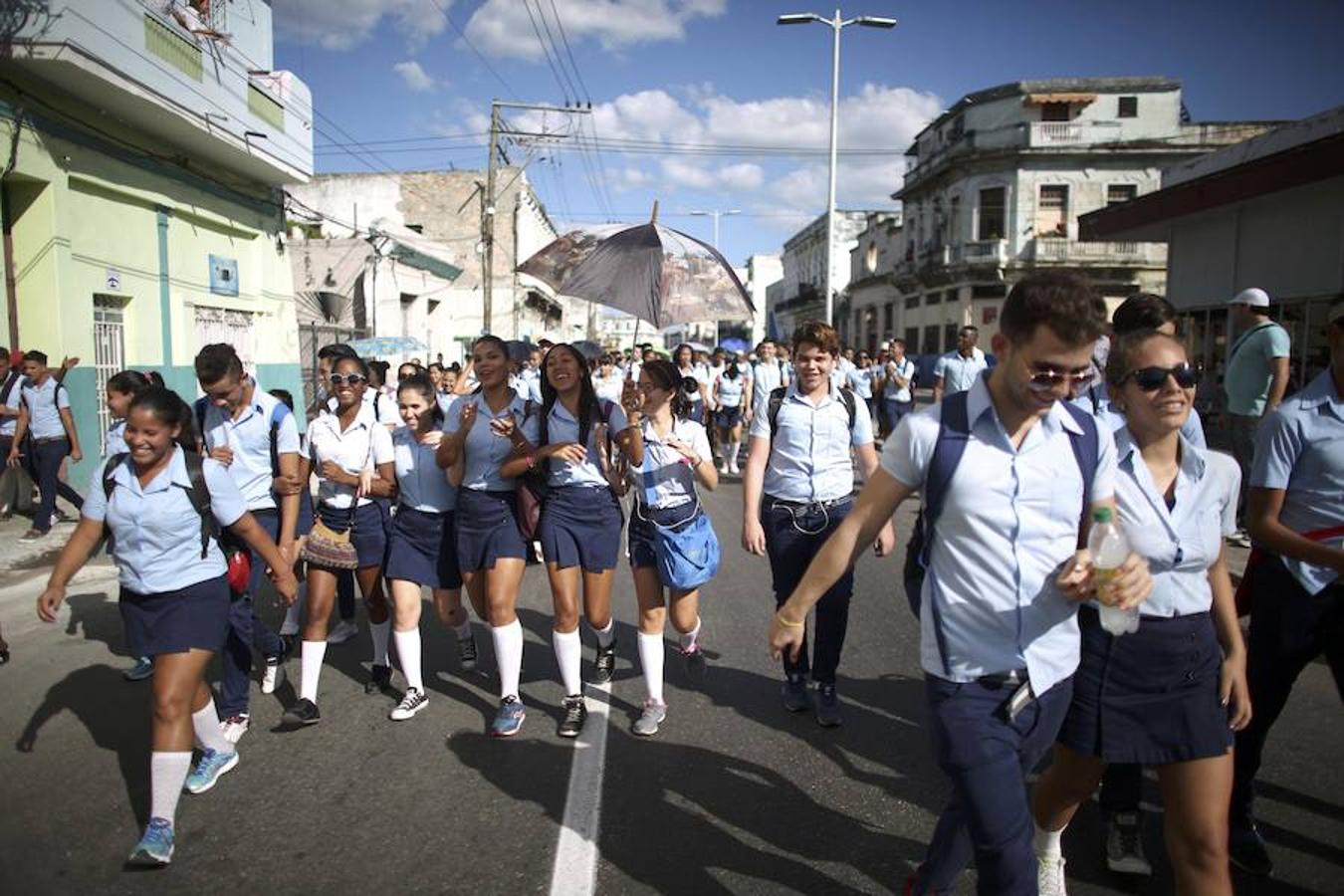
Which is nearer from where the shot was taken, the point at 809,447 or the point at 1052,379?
the point at 1052,379

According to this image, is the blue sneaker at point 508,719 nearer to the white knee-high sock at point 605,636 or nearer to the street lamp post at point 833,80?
the white knee-high sock at point 605,636

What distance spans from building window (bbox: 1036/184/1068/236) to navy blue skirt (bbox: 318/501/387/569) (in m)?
37.1

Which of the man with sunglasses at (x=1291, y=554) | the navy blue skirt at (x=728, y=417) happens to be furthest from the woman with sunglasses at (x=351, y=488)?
the navy blue skirt at (x=728, y=417)

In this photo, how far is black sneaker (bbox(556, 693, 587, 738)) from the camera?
4.20m

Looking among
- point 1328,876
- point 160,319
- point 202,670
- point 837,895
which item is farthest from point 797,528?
point 160,319

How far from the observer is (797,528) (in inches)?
169

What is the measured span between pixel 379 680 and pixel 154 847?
178 cm


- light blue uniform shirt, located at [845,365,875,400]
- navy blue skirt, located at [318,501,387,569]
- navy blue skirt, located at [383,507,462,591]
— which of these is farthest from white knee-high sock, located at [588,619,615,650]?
light blue uniform shirt, located at [845,365,875,400]

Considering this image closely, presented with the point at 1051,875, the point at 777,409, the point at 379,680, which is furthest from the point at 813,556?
the point at 379,680

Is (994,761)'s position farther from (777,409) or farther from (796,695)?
(777,409)

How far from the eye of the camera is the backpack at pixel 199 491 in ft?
11.1

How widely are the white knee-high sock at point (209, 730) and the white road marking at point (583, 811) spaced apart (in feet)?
5.06

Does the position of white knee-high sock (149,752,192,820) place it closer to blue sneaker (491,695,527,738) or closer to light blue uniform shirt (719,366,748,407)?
blue sneaker (491,695,527,738)

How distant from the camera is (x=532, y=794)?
11.9 ft
